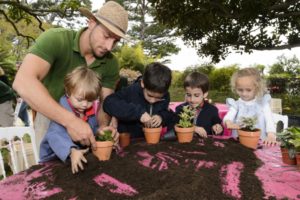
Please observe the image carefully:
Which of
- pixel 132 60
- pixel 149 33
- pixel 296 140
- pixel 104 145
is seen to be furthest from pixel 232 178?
pixel 149 33

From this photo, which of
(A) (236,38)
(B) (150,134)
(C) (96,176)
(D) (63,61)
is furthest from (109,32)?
(A) (236,38)

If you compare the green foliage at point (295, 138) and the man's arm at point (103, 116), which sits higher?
the man's arm at point (103, 116)

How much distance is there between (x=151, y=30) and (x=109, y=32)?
2440 cm

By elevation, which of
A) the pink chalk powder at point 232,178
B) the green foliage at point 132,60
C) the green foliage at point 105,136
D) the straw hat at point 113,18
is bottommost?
the pink chalk powder at point 232,178

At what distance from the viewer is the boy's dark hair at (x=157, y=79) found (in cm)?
226

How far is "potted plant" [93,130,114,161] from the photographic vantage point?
5.37 feet

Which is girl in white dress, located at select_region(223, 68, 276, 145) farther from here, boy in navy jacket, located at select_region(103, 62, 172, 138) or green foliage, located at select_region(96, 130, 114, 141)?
green foliage, located at select_region(96, 130, 114, 141)

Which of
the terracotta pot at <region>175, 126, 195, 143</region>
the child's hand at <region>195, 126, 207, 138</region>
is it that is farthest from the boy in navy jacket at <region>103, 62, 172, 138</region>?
the child's hand at <region>195, 126, 207, 138</region>

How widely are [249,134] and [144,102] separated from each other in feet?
2.61

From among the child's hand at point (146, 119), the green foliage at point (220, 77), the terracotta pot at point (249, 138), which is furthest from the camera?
the green foliage at point (220, 77)

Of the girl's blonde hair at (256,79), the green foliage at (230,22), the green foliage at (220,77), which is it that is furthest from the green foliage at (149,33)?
the girl's blonde hair at (256,79)

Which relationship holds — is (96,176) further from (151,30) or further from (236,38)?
(151,30)

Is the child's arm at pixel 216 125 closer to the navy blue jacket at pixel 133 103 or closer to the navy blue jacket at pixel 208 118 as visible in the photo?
the navy blue jacket at pixel 208 118

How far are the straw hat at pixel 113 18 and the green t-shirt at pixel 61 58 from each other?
0.68ft
